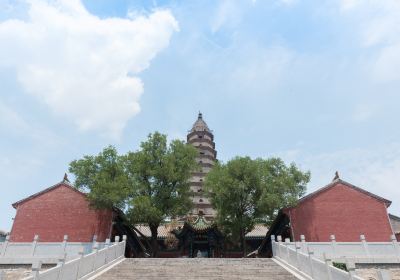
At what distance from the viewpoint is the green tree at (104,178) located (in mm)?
17250

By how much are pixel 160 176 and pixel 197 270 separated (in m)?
8.73

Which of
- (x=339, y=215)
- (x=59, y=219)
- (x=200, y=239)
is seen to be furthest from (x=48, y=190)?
(x=339, y=215)

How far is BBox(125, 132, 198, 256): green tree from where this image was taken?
18.9 metres

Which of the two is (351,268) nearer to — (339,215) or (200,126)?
(339,215)

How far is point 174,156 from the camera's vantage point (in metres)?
20.5

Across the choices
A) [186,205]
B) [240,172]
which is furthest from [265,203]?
[186,205]

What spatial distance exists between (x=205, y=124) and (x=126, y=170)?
22.0m

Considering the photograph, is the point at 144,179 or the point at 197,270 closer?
the point at 197,270

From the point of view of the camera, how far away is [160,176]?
19.5m

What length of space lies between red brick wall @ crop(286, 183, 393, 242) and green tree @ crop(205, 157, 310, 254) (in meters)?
1.21

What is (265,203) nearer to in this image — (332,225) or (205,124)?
(332,225)

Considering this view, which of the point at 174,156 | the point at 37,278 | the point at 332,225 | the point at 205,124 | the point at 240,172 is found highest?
the point at 205,124

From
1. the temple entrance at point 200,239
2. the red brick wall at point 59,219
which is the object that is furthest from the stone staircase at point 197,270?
the temple entrance at point 200,239

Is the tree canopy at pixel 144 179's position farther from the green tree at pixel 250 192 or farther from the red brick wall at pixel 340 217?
the red brick wall at pixel 340 217
